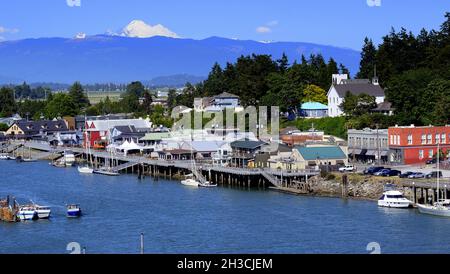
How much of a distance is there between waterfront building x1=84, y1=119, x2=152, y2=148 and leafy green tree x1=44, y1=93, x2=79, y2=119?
8013mm

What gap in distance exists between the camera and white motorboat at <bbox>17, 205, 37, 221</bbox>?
40.7 ft

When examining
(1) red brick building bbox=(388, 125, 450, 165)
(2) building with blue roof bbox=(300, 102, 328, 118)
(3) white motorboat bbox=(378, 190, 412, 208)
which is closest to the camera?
(3) white motorboat bbox=(378, 190, 412, 208)

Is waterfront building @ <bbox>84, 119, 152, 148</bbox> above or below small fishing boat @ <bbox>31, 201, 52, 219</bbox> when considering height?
above

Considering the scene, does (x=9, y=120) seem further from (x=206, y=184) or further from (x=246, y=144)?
(x=206, y=184)

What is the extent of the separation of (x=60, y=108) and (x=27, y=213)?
23979 mm

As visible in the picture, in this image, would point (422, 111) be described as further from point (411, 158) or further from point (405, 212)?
point (405, 212)

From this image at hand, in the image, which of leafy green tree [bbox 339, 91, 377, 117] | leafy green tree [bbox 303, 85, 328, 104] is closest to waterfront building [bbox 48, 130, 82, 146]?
leafy green tree [bbox 303, 85, 328, 104]

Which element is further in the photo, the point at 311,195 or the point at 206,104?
the point at 206,104

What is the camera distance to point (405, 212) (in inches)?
484

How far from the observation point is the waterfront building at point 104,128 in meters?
26.8

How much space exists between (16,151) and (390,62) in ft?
42.0

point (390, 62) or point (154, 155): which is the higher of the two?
point (390, 62)

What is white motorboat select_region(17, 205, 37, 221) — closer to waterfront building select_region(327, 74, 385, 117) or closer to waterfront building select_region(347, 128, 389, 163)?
waterfront building select_region(347, 128, 389, 163)
